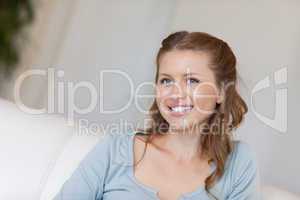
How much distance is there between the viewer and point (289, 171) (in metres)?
1.62

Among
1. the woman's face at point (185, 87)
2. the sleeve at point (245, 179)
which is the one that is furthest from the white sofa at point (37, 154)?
the woman's face at point (185, 87)

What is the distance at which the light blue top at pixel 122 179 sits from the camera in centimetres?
127

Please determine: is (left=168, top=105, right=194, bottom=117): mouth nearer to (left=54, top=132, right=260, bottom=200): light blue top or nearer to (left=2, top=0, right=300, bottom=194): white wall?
(left=54, top=132, right=260, bottom=200): light blue top

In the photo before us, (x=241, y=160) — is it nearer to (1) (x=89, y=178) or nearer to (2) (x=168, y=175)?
(2) (x=168, y=175)

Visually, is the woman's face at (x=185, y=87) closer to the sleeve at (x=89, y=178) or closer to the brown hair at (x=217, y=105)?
the brown hair at (x=217, y=105)

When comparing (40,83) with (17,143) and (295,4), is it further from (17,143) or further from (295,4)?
(295,4)

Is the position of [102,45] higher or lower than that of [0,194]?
higher

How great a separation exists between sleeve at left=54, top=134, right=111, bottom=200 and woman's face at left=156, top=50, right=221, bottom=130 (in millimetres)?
207

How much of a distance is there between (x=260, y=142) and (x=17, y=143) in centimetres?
80

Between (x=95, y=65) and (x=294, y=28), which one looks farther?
(x=95, y=65)

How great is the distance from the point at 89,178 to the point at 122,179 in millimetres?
89

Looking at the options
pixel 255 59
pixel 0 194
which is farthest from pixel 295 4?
pixel 0 194

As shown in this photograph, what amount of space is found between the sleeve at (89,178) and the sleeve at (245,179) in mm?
355

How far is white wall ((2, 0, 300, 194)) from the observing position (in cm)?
161
